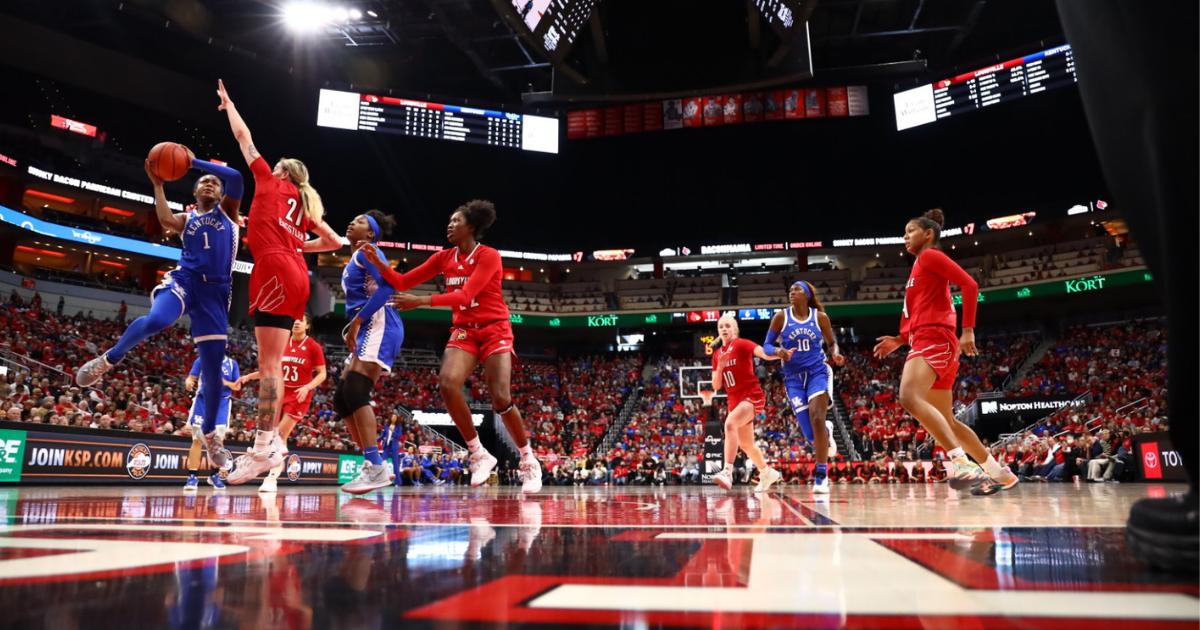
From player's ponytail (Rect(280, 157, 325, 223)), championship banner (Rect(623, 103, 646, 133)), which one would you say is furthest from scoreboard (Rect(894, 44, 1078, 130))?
player's ponytail (Rect(280, 157, 325, 223))

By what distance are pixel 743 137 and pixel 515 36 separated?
11.4m

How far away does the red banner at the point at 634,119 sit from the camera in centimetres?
2944

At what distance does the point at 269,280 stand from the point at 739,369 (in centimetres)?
487

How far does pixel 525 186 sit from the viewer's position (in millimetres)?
31922

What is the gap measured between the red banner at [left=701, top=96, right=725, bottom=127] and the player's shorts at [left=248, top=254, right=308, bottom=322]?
26297 mm

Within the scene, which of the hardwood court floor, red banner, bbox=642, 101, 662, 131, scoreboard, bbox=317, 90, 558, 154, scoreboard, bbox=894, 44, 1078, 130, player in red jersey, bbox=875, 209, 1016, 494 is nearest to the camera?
the hardwood court floor

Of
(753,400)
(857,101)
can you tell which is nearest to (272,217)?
(753,400)

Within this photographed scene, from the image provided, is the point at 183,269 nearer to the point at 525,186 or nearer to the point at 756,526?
the point at 756,526

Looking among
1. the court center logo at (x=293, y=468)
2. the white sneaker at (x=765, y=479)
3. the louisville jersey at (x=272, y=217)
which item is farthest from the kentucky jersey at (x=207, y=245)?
the court center logo at (x=293, y=468)

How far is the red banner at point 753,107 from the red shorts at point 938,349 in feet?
82.4

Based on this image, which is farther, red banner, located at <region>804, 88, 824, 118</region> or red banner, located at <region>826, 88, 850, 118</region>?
red banner, located at <region>804, 88, 824, 118</region>

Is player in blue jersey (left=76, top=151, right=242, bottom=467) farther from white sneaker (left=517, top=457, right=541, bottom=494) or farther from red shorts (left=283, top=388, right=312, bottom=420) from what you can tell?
red shorts (left=283, top=388, right=312, bottom=420)

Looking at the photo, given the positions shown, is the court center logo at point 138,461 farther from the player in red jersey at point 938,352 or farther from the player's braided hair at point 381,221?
the player in red jersey at point 938,352

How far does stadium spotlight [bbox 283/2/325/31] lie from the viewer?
22.0 metres
